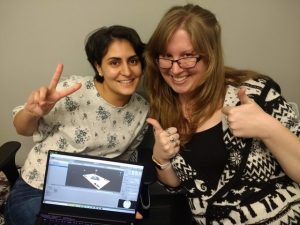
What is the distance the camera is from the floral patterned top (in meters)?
1.29

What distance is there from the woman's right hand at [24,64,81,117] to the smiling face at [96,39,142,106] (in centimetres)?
14

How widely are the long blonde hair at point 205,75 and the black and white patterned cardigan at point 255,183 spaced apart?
7cm

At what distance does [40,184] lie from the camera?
4.22 ft

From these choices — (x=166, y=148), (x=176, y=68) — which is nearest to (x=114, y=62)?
(x=176, y=68)

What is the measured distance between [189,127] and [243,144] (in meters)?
0.20

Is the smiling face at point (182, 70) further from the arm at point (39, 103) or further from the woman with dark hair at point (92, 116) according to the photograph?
the arm at point (39, 103)

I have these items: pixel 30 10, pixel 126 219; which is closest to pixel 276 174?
pixel 126 219

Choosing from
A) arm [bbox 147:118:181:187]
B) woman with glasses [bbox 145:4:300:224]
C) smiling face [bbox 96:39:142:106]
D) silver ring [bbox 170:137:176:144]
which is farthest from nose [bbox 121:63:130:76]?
silver ring [bbox 170:137:176:144]

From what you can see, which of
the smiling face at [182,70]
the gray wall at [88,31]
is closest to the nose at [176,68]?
the smiling face at [182,70]

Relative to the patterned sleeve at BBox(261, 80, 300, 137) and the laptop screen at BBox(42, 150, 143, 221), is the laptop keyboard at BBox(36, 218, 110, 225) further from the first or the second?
the patterned sleeve at BBox(261, 80, 300, 137)

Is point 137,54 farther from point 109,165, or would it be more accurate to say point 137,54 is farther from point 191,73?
point 109,165

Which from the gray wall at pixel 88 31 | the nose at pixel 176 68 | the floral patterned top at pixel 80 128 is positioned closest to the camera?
the nose at pixel 176 68

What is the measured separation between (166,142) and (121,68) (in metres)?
0.35

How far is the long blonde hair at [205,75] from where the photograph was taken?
3.44 feet
